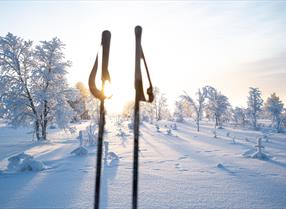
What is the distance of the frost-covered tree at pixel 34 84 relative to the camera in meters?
21.5

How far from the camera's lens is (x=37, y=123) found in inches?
883

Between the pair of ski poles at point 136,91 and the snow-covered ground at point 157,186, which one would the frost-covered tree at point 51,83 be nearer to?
the snow-covered ground at point 157,186

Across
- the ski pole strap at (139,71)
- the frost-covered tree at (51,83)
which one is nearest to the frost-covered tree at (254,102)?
the frost-covered tree at (51,83)

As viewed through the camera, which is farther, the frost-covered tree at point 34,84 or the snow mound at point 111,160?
the frost-covered tree at point 34,84

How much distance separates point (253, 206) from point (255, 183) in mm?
2191

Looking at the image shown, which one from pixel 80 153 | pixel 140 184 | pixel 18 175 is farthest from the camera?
pixel 80 153

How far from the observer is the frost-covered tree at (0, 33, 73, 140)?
21500 millimetres

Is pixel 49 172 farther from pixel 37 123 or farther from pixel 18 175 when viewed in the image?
pixel 37 123

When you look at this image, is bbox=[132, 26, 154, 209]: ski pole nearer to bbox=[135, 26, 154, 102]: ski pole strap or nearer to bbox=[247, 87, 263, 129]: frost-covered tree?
bbox=[135, 26, 154, 102]: ski pole strap

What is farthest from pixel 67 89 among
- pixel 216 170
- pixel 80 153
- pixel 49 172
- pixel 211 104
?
pixel 211 104

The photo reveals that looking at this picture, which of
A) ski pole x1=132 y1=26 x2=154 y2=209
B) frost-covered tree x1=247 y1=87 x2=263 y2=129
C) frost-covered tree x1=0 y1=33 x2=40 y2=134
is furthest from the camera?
frost-covered tree x1=247 y1=87 x2=263 y2=129

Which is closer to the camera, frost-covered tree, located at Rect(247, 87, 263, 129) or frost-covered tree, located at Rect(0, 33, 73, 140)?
frost-covered tree, located at Rect(0, 33, 73, 140)

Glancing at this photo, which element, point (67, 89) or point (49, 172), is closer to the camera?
point (49, 172)

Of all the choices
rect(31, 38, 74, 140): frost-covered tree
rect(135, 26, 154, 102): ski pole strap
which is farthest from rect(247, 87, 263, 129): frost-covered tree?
rect(135, 26, 154, 102): ski pole strap
